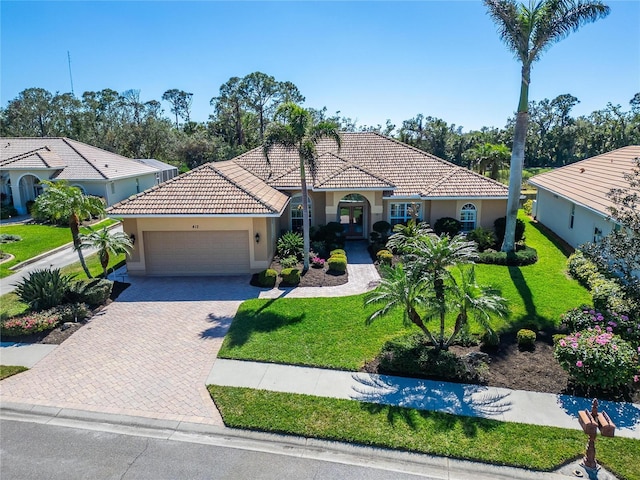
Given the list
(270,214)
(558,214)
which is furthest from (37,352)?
(558,214)

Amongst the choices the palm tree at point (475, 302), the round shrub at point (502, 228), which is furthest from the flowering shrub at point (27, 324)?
the round shrub at point (502, 228)

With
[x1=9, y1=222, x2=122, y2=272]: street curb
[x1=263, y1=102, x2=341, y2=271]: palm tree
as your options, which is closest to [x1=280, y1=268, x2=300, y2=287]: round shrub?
[x1=263, y1=102, x2=341, y2=271]: palm tree

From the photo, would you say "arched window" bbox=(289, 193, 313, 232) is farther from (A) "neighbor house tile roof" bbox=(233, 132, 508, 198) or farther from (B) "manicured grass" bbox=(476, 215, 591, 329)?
(B) "manicured grass" bbox=(476, 215, 591, 329)

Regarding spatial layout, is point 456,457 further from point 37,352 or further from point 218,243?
point 218,243

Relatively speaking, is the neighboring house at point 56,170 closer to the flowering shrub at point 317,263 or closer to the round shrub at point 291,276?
the flowering shrub at point 317,263

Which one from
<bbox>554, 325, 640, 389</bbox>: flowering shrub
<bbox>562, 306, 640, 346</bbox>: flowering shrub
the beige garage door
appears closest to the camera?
<bbox>554, 325, 640, 389</bbox>: flowering shrub

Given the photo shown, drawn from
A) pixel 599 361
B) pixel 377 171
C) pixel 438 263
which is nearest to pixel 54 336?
pixel 438 263
